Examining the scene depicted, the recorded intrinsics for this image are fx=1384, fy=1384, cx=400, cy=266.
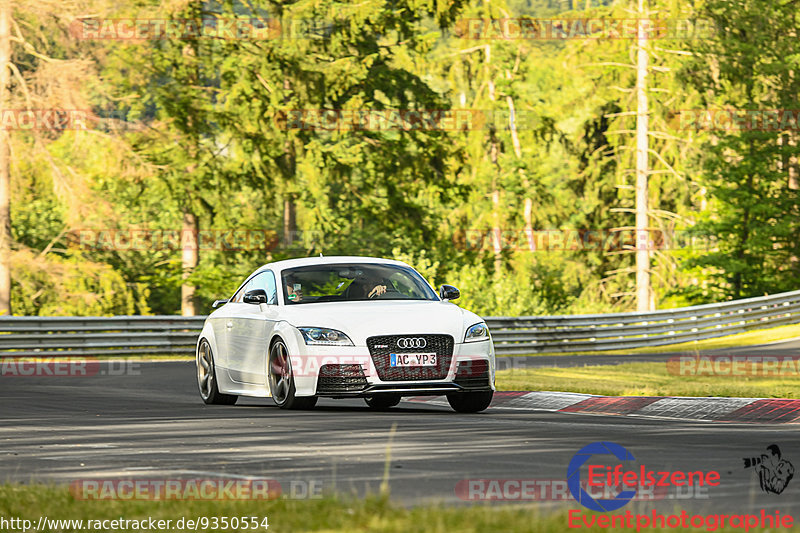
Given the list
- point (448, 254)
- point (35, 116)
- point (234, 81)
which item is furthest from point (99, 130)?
point (448, 254)

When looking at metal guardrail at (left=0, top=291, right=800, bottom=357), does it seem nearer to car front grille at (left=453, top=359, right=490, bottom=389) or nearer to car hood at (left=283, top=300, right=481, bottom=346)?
car hood at (left=283, top=300, right=481, bottom=346)

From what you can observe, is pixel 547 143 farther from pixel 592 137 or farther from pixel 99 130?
pixel 99 130

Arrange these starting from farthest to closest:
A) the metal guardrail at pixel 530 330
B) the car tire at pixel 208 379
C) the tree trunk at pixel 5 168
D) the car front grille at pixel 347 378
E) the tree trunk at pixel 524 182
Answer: the tree trunk at pixel 524 182 < the tree trunk at pixel 5 168 < the metal guardrail at pixel 530 330 < the car tire at pixel 208 379 < the car front grille at pixel 347 378

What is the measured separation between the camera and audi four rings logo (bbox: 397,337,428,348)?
1358 centimetres

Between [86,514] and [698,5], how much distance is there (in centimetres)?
5273

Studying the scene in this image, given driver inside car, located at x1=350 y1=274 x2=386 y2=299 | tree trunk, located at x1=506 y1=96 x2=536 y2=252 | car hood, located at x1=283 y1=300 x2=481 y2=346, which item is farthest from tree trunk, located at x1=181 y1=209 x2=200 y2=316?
car hood, located at x1=283 y1=300 x2=481 y2=346

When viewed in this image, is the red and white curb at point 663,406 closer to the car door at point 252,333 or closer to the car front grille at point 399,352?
the car front grille at point 399,352

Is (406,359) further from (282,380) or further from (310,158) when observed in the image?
(310,158)

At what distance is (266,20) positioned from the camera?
151ft

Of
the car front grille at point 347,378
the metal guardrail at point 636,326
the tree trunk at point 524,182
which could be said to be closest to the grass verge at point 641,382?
the car front grille at point 347,378

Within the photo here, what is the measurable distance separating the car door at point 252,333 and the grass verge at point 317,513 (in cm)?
690

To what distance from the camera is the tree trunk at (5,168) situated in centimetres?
3803

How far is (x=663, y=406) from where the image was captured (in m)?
15.5

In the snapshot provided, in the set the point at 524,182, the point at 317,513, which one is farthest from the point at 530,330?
the point at 524,182
